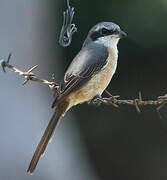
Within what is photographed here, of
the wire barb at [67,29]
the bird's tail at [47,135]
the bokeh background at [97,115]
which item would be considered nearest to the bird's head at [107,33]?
the bird's tail at [47,135]

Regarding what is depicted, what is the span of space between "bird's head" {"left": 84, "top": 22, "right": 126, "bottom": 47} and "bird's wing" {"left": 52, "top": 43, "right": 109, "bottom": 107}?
0.25 feet

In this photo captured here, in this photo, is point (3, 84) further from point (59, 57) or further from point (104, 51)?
point (104, 51)

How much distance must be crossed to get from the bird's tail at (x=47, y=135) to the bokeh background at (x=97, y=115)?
9.84 feet

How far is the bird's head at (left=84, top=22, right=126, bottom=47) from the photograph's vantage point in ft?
18.4

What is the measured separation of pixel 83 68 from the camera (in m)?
5.33

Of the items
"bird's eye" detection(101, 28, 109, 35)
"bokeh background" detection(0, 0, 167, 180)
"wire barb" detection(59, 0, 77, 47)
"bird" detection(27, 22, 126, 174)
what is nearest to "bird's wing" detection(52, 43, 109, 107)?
"bird" detection(27, 22, 126, 174)

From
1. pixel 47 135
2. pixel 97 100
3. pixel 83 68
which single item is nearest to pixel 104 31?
pixel 83 68

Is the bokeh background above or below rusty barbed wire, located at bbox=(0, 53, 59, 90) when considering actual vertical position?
below

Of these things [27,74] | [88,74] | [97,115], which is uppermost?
[27,74]

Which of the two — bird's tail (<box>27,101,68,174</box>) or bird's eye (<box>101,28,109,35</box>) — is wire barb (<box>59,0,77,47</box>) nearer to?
bird's tail (<box>27,101,68,174</box>)

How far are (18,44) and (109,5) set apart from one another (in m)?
1.82

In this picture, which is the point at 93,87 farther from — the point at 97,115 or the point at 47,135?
the point at 97,115

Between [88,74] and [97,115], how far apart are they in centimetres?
329

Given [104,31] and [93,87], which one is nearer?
[93,87]
